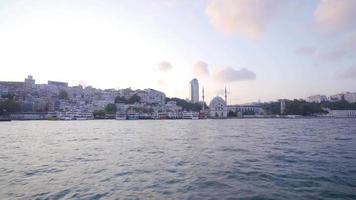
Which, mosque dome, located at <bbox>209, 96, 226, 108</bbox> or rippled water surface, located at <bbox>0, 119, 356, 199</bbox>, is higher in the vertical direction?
mosque dome, located at <bbox>209, 96, 226, 108</bbox>

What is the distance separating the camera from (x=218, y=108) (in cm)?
16812

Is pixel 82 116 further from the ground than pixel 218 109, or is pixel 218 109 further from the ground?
pixel 218 109

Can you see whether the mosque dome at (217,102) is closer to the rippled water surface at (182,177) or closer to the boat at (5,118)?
the boat at (5,118)

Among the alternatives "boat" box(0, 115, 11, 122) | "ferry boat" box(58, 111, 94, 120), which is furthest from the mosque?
"boat" box(0, 115, 11, 122)

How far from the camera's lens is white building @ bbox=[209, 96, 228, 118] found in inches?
6511

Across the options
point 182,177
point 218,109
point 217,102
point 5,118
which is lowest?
point 182,177

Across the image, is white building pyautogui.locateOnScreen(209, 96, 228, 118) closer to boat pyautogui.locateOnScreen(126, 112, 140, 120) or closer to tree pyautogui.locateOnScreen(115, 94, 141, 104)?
boat pyautogui.locateOnScreen(126, 112, 140, 120)

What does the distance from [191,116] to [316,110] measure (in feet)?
210

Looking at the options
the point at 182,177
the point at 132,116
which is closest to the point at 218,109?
the point at 132,116

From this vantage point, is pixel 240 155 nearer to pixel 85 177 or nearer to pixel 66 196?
pixel 85 177

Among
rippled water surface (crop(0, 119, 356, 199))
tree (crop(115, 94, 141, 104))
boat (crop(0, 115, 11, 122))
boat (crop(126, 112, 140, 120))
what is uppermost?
tree (crop(115, 94, 141, 104))

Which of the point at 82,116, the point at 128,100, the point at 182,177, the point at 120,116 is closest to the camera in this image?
the point at 182,177

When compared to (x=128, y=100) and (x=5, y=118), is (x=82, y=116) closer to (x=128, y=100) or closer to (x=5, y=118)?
(x=5, y=118)

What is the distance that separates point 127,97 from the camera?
194125 millimetres
